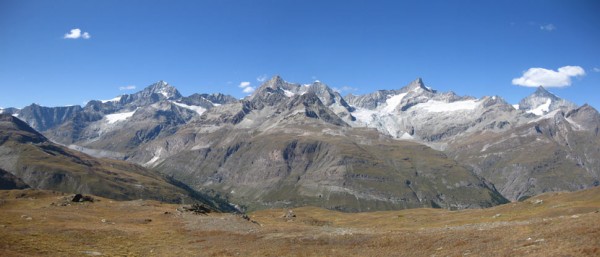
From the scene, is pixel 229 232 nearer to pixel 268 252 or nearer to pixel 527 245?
pixel 268 252

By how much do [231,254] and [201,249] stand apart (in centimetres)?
705

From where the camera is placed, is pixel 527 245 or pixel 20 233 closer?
pixel 527 245

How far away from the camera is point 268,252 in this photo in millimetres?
54031

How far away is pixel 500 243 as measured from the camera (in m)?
42.4

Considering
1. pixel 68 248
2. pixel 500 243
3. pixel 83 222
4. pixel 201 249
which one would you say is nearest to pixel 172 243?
pixel 201 249

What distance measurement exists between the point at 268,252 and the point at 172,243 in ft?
61.4

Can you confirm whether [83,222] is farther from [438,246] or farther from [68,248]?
[438,246]

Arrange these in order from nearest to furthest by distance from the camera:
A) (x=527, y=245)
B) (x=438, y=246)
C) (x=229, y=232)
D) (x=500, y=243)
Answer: (x=527, y=245), (x=500, y=243), (x=438, y=246), (x=229, y=232)

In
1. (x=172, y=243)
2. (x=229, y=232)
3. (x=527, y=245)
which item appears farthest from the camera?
(x=229, y=232)

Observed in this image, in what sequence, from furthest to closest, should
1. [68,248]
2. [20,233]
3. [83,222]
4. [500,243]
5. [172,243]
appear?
[83,222], [172,243], [20,233], [68,248], [500,243]

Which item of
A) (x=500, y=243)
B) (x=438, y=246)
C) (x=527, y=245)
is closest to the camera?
(x=527, y=245)

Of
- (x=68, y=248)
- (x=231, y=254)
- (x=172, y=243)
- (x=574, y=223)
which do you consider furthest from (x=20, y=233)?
(x=574, y=223)

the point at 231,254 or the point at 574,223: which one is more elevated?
the point at 574,223

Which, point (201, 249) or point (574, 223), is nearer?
point (574, 223)
